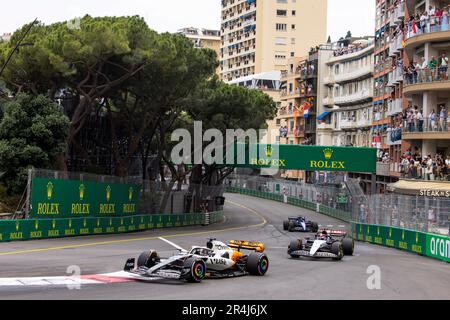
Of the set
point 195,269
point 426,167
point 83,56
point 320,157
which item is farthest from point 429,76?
point 195,269

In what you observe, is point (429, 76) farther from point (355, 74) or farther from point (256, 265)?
point (355, 74)

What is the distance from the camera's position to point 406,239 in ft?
124

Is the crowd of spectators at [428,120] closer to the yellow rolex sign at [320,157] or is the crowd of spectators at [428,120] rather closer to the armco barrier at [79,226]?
the yellow rolex sign at [320,157]

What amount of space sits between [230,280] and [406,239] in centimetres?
1874

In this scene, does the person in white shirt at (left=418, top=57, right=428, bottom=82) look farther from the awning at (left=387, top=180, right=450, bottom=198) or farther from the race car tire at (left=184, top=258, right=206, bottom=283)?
the race car tire at (left=184, top=258, right=206, bottom=283)

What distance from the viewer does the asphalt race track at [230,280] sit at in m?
17.3

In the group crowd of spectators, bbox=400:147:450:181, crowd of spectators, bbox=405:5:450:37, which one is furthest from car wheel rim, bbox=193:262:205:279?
crowd of spectators, bbox=405:5:450:37

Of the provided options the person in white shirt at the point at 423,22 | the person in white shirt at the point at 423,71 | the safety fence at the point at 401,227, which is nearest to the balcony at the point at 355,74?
the person in white shirt at the point at 423,22

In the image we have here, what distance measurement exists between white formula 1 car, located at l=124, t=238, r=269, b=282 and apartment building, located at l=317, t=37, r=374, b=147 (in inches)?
2551

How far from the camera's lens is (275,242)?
42.0 meters

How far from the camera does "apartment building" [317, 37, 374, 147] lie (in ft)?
291

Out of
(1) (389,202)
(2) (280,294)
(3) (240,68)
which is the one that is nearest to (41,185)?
(1) (389,202)

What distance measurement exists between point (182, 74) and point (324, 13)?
3296 inches

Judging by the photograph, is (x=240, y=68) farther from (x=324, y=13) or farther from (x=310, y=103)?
(x=310, y=103)
